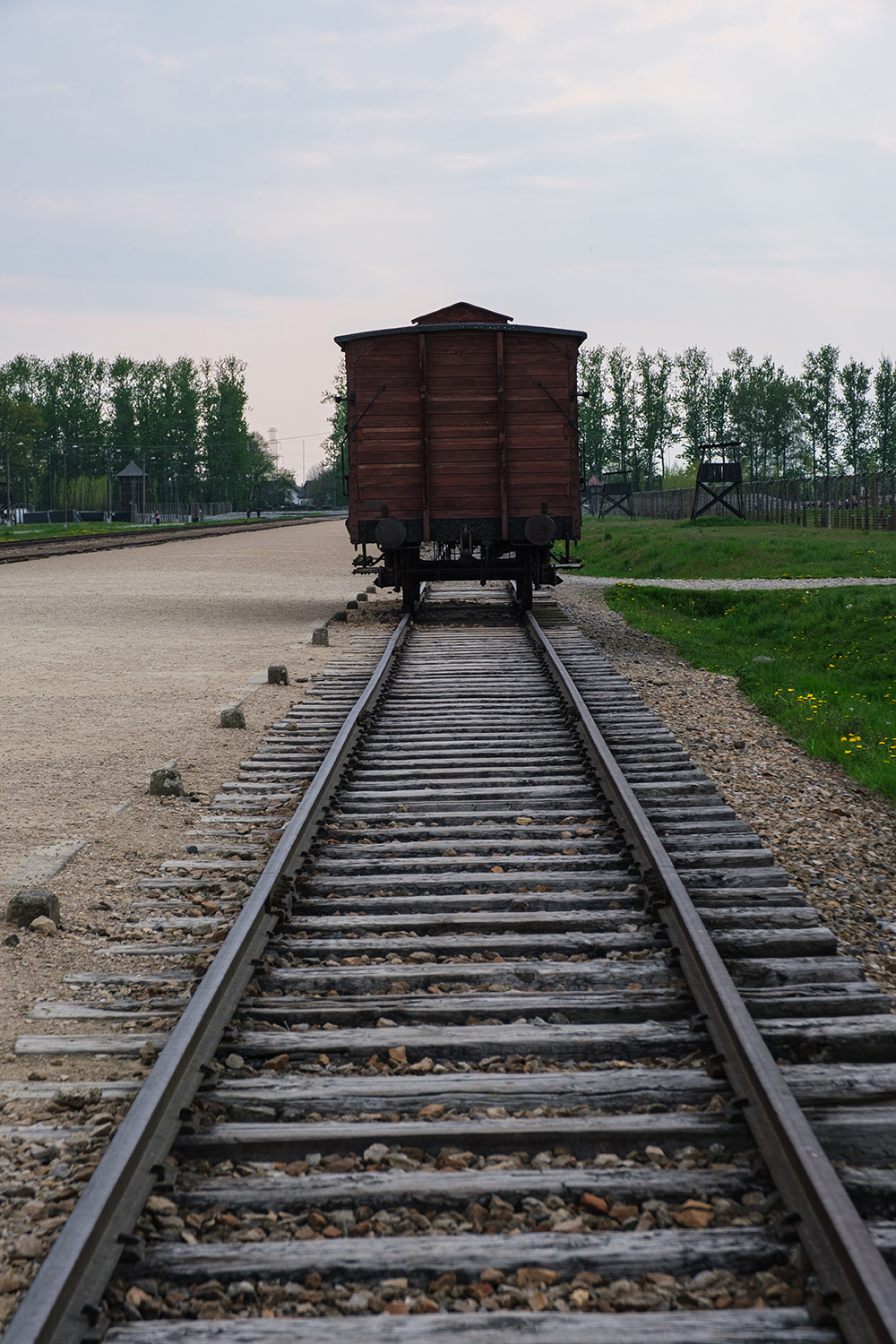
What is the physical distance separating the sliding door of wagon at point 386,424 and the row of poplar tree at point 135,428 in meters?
107

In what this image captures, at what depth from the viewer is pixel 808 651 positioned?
46.4ft

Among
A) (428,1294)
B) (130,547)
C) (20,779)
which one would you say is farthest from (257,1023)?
(130,547)

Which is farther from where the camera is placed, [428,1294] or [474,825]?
[474,825]

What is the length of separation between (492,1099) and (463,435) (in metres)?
12.1

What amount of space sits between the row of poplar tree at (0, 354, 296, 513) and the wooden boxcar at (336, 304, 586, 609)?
107 metres

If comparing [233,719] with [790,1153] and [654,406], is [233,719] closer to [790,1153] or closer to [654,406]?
[790,1153]

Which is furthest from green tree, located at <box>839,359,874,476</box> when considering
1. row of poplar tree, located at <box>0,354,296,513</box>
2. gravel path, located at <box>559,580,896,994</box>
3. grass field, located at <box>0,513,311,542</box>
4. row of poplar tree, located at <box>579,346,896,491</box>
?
gravel path, located at <box>559,580,896,994</box>

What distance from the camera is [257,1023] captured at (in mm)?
4051

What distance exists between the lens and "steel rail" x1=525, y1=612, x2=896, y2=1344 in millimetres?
2467

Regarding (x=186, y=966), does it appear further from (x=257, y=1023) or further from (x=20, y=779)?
(x=20, y=779)

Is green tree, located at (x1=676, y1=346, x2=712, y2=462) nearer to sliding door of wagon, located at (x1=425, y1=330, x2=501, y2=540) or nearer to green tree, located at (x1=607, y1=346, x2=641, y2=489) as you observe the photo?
green tree, located at (x1=607, y1=346, x2=641, y2=489)

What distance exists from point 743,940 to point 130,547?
134 feet

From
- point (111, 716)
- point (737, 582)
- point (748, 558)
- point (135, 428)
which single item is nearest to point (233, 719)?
point (111, 716)

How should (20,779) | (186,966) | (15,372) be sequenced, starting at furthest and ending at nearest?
(15,372) → (20,779) → (186,966)
